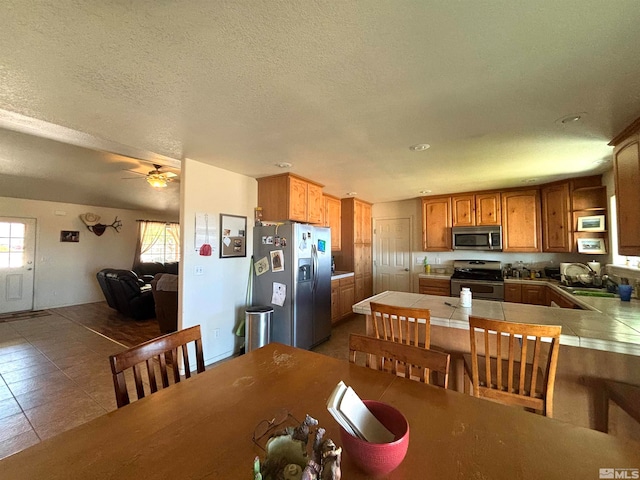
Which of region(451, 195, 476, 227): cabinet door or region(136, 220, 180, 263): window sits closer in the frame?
region(451, 195, 476, 227): cabinet door

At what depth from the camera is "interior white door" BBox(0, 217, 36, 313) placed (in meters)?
5.11

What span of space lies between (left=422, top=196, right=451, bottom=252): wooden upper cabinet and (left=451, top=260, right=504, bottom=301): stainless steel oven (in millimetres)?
491

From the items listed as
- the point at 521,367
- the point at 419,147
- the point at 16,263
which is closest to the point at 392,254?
the point at 419,147

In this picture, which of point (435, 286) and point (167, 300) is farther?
point (435, 286)

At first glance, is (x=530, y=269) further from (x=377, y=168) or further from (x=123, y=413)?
(x=123, y=413)

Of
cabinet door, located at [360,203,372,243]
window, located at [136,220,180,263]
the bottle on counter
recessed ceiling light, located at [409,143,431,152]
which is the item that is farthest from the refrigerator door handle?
window, located at [136,220,180,263]

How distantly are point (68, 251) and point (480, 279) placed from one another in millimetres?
8619

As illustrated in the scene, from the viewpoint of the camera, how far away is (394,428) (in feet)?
2.47

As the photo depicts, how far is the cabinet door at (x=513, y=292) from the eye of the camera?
3.75 m

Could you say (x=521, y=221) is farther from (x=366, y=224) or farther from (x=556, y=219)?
(x=366, y=224)

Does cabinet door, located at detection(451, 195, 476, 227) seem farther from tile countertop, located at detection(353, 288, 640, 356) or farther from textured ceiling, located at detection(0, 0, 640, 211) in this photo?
tile countertop, located at detection(353, 288, 640, 356)

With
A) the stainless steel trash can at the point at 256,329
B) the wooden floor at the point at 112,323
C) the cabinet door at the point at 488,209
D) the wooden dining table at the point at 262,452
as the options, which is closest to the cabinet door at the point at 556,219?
the cabinet door at the point at 488,209

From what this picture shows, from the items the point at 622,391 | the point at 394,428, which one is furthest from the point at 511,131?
the point at 394,428

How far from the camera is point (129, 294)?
464cm
